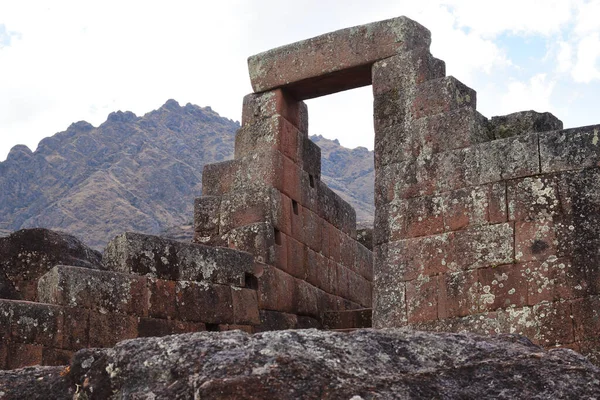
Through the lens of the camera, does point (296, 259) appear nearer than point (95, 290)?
No

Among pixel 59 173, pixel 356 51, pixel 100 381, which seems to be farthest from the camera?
pixel 59 173

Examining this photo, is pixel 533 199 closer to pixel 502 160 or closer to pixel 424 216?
pixel 502 160

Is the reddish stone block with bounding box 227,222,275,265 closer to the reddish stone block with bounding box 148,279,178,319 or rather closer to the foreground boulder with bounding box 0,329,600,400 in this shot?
the reddish stone block with bounding box 148,279,178,319

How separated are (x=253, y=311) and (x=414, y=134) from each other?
2.90 meters

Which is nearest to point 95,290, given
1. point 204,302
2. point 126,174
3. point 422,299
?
point 204,302

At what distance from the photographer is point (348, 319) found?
12.6 meters

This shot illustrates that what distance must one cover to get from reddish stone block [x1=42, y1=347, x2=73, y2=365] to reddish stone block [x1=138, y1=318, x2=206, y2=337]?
3.51 feet

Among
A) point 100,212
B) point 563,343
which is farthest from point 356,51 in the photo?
point 100,212

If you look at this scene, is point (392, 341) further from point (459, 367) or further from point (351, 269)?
point (351, 269)

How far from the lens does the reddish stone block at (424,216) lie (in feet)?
32.7

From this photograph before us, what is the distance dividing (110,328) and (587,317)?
474cm

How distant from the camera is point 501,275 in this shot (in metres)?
9.33

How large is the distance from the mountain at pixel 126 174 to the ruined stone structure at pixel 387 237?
71136 millimetres

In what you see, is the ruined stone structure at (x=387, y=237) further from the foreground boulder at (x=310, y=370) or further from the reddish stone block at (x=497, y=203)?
the foreground boulder at (x=310, y=370)
